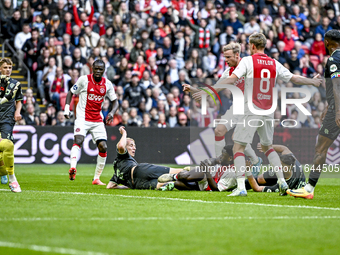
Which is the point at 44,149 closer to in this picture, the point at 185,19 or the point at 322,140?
the point at 185,19

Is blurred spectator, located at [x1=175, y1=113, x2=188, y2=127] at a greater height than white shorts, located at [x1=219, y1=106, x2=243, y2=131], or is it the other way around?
white shorts, located at [x1=219, y1=106, x2=243, y2=131]

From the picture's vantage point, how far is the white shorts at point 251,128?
818 centimetres

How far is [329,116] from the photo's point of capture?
25.1 ft

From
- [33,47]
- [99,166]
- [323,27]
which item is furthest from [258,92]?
[323,27]

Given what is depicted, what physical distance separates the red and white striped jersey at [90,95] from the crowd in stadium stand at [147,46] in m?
4.80

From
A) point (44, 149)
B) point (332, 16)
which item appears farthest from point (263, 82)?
point (332, 16)

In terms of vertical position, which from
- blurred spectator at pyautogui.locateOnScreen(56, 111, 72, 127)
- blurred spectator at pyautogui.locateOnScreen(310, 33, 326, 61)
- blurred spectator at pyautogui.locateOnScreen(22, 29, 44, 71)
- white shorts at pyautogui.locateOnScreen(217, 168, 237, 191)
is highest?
blurred spectator at pyautogui.locateOnScreen(310, 33, 326, 61)

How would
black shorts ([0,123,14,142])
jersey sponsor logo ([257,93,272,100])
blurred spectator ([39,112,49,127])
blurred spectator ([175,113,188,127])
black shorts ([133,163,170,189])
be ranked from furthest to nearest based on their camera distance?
blurred spectator ([175,113,188,127]) < blurred spectator ([39,112,49,127]) < black shorts ([0,123,14,142]) < black shorts ([133,163,170,189]) < jersey sponsor logo ([257,93,272,100])

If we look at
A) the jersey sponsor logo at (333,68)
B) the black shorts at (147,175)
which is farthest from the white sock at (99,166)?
the jersey sponsor logo at (333,68)

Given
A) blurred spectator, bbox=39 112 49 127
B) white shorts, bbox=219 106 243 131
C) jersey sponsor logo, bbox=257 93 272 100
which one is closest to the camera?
jersey sponsor logo, bbox=257 93 272 100

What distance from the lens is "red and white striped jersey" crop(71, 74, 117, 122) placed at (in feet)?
38.1

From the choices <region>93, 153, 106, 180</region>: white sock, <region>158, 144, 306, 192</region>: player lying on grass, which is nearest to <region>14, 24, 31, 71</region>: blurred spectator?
<region>93, 153, 106, 180</region>: white sock

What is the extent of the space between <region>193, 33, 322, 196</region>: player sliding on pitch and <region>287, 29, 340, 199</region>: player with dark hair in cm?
53

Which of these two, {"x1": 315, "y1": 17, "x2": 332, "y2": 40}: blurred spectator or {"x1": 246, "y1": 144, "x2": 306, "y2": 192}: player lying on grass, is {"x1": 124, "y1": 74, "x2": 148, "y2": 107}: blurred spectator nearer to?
{"x1": 315, "y1": 17, "x2": 332, "y2": 40}: blurred spectator
